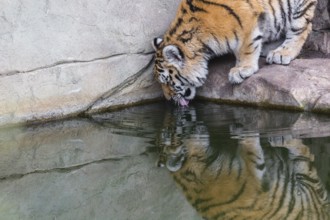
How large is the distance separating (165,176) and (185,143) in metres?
0.54

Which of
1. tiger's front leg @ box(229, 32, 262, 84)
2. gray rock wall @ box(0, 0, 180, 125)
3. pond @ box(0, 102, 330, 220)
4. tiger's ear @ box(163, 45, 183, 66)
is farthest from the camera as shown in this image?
tiger's ear @ box(163, 45, 183, 66)

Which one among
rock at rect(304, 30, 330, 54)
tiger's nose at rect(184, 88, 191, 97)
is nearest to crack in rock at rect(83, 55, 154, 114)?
tiger's nose at rect(184, 88, 191, 97)

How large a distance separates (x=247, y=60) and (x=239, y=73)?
12 centimetres

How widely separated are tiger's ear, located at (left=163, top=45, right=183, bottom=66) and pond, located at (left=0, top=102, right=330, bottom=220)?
0.54 m

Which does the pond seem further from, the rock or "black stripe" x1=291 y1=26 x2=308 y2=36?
the rock

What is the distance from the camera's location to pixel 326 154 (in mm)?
3311

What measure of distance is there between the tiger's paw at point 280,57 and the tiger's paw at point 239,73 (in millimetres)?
190

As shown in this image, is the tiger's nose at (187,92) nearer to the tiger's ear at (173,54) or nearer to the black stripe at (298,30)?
the tiger's ear at (173,54)

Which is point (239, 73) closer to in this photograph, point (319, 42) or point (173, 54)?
point (173, 54)

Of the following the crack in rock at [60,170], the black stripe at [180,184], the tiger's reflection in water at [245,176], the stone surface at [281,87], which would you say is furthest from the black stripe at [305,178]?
the stone surface at [281,87]

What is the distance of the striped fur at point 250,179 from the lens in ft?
9.00

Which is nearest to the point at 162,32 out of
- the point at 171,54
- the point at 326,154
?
the point at 171,54

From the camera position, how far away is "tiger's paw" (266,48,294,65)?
4.80 metres

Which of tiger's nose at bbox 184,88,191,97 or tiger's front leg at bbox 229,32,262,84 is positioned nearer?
tiger's front leg at bbox 229,32,262,84
